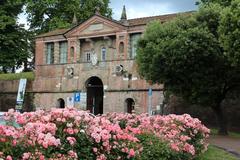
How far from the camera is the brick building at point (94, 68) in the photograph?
46094 mm

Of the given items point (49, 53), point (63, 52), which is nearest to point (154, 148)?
point (63, 52)

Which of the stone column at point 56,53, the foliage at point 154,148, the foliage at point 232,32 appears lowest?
the foliage at point 154,148

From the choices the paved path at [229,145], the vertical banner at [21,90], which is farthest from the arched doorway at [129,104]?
the paved path at [229,145]

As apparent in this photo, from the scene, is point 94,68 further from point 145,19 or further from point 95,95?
point 145,19

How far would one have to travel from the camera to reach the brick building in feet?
151

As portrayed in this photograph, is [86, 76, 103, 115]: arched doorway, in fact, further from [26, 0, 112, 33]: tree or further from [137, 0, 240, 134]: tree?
[137, 0, 240, 134]: tree

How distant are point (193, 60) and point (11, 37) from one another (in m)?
32.2

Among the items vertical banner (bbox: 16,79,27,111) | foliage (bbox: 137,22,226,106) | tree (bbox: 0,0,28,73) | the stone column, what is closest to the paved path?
foliage (bbox: 137,22,226,106)

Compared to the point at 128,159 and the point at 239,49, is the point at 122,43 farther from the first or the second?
the point at 128,159

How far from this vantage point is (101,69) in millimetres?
48531

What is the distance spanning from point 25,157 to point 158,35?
25.0 meters

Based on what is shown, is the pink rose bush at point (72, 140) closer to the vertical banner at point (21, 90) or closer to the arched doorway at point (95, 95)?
the vertical banner at point (21, 90)

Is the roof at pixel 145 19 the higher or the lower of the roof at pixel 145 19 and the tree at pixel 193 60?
the higher

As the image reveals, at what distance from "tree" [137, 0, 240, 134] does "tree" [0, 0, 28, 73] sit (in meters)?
27.6
